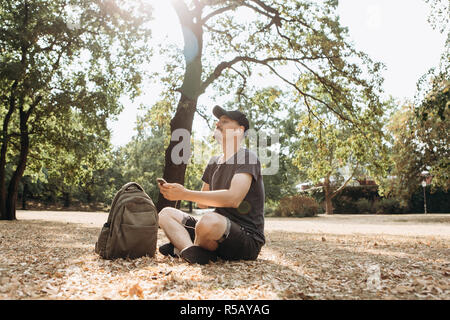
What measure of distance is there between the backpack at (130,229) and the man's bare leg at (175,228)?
17cm

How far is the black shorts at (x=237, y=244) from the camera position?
3.57 meters

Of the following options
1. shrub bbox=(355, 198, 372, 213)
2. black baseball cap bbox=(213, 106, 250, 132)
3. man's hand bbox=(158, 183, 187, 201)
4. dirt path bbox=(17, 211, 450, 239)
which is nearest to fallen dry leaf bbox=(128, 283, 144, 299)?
man's hand bbox=(158, 183, 187, 201)

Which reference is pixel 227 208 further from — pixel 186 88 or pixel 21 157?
pixel 21 157

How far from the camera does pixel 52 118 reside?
14.0m

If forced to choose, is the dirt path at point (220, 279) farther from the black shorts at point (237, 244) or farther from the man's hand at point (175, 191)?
the man's hand at point (175, 191)

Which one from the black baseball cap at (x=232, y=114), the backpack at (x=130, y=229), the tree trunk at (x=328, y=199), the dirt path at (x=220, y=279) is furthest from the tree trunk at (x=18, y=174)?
the tree trunk at (x=328, y=199)

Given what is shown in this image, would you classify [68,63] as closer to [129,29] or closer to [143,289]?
[129,29]

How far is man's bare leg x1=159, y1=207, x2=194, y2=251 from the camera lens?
3.90 meters

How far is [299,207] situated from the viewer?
2470 cm

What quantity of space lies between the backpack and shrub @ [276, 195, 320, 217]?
21387 mm

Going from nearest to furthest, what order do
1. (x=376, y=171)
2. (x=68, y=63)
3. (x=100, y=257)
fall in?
1. (x=100, y=257)
2. (x=376, y=171)
3. (x=68, y=63)

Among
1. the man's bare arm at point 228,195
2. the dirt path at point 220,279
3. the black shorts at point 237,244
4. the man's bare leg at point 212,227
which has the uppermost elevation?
the man's bare arm at point 228,195

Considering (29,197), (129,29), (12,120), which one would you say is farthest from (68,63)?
(29,197)
